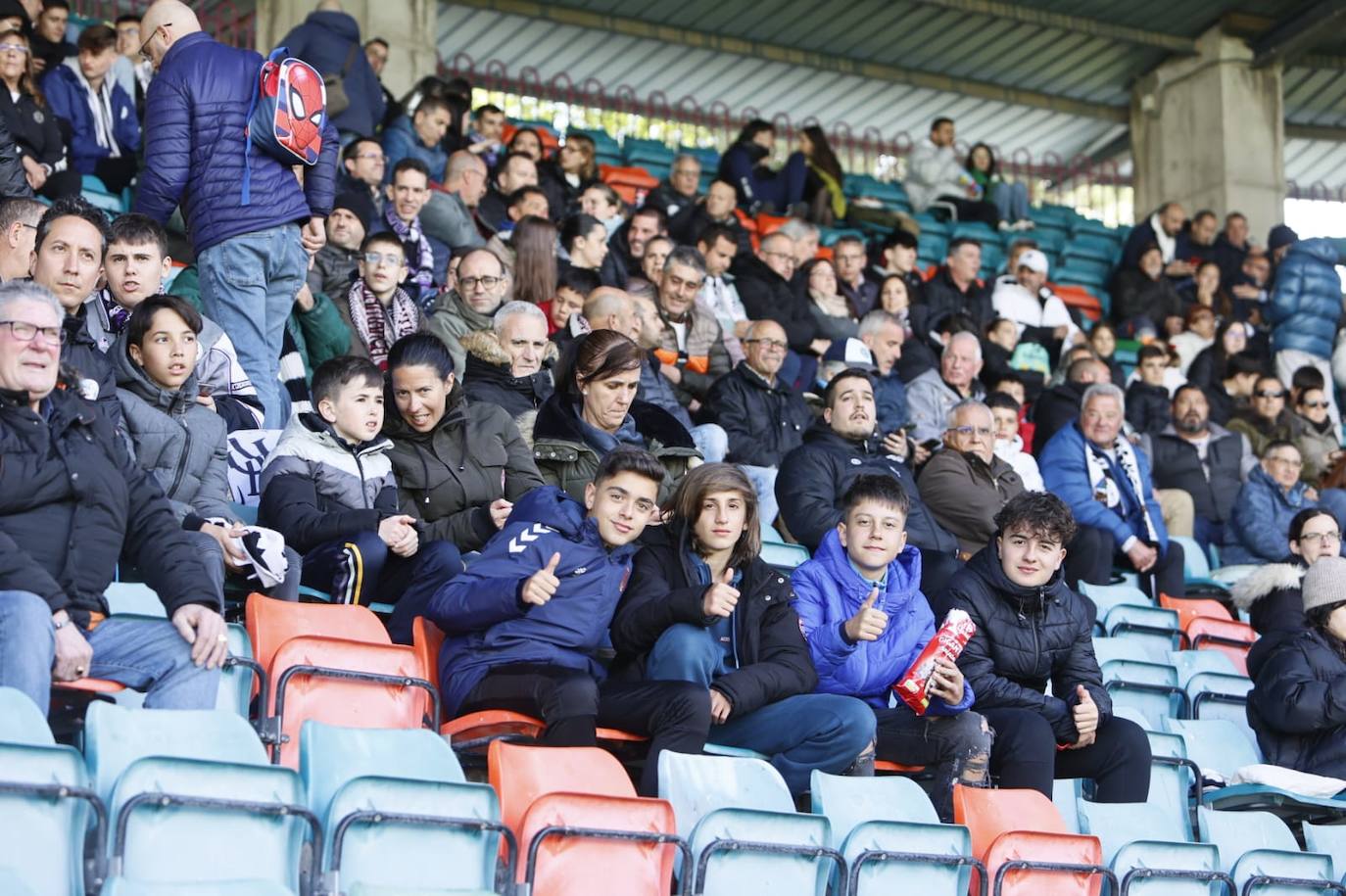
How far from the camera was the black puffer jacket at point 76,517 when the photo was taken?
3.80 meters

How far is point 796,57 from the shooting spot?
16.6m

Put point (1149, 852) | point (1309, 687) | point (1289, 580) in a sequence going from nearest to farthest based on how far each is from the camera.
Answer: point (1149, 852) → point (1309, 687) → point (1289, 580)

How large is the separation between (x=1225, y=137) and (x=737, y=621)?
40.7ft

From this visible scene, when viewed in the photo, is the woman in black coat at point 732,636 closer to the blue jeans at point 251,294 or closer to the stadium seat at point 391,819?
the stadium seat at point 391,819

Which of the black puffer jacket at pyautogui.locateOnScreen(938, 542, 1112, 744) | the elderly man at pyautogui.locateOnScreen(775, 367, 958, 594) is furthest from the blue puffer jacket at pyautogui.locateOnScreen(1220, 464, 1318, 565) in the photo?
the black puffer jacket at pyautogui.locateOnScreen(938, 542, 1112, 744)

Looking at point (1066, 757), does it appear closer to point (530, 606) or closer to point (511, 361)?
point (530, 606)

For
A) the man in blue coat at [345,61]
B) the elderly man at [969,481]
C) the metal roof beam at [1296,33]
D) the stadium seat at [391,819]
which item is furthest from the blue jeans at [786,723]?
the metal roof beam at [1296,33]

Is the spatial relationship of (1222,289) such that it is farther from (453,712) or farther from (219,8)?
(453,712)

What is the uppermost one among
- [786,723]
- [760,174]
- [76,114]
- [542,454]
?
[760,174]

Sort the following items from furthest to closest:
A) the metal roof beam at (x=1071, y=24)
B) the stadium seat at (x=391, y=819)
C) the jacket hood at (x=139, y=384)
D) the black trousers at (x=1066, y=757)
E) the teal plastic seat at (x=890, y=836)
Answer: the metal roof beam at (x=1071, y=24) → the black trousers at (x=1066, y=757) → the jacket hood at (x=139, y=384) → the teal plastic seat at (x=890, y=836) → the stadium seat at (x=391, y=819)

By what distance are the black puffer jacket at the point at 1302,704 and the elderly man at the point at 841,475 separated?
1098 mm

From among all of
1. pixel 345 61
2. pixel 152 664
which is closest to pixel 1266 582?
pixel 152 664

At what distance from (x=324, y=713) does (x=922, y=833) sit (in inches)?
55.5

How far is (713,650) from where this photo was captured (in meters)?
4.68
